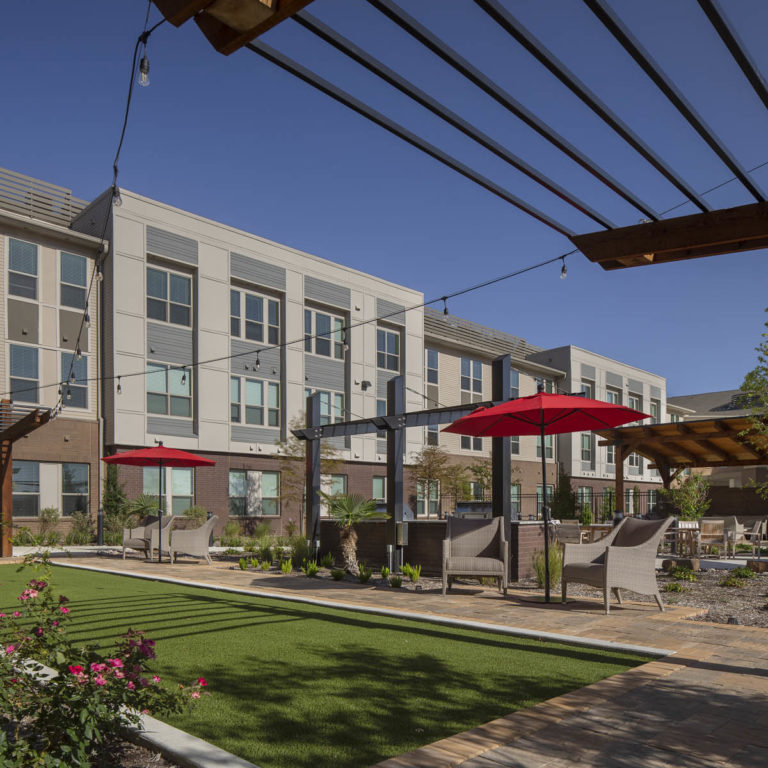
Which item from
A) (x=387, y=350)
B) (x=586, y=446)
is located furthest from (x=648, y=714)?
(x=586, y=446)

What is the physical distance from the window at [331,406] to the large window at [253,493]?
306 centimetres

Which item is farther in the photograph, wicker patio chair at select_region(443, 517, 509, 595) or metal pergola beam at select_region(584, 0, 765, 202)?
wicker patio chair at select_region(443, 517, 509, 595)

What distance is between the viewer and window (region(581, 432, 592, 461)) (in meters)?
40.7

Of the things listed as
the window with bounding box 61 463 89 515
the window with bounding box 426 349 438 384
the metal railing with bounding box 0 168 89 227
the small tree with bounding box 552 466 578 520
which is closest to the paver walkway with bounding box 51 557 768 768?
the window with bounding box 61 463 89 515

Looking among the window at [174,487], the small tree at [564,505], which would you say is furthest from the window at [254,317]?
the small tree at [564,505]

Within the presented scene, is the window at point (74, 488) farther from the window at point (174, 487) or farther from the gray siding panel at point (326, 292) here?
the gray siding panel at point (326, 292)

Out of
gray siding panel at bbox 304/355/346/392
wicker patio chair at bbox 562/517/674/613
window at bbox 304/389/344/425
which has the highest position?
gray siding panel at bbox 304/355/346/392

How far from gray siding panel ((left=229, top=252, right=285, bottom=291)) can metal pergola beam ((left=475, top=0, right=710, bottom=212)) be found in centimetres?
2135

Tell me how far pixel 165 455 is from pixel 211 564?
2.24m

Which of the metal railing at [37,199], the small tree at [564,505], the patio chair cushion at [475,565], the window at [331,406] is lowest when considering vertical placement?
the small tree at [564,505]

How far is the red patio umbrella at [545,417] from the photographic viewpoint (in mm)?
8023

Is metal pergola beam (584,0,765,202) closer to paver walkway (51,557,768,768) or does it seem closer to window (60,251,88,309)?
paver walkway (51,557,768,768)

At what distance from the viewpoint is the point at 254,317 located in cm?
2575

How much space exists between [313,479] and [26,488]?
1123 cm
